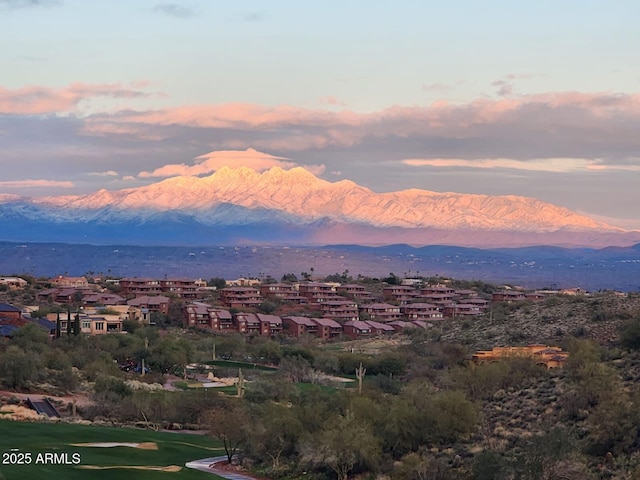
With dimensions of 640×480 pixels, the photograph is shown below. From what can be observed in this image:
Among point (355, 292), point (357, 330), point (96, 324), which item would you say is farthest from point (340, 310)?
point (96, 324)

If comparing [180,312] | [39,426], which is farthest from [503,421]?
[180,312]

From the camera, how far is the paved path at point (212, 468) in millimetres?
44594

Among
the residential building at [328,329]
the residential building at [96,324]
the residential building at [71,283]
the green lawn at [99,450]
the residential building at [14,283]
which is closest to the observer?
the green lawn at [99,450]

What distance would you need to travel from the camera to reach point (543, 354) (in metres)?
70.7

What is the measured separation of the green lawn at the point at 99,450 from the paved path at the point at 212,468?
53 centimetres

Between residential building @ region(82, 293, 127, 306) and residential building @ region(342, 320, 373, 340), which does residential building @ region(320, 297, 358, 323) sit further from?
residential building @ region(82, 293, 127, 306)

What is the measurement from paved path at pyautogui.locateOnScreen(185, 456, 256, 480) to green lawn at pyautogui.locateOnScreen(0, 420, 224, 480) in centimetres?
53

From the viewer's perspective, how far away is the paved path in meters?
44.6

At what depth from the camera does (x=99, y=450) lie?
46.2m

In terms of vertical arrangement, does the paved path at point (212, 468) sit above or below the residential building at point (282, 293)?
below

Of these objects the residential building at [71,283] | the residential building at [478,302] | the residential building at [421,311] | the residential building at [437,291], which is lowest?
the residential building at [421,311]

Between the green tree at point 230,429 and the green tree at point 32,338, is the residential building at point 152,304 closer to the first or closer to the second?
the green tree at point 32,338

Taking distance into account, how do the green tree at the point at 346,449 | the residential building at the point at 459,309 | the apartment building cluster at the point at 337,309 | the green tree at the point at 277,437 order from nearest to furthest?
1. the green tree at the point at 346,449
2. the green tree at the point at 277,437
3. the apartment building cluster at the point at 337,309
4. the residential building at the point at 459,309

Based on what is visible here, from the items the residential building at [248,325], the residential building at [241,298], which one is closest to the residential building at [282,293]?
the residential building at [241,298]
